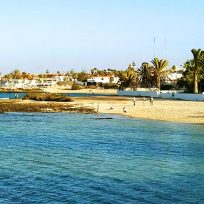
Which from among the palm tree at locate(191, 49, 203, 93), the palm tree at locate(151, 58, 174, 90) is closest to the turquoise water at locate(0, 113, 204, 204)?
the palm tree at locate(191, 49, 203, 93)

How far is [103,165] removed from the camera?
25906mm

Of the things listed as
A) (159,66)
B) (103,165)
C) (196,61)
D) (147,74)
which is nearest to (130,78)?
(147,74)

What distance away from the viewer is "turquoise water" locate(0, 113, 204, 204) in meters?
19.3

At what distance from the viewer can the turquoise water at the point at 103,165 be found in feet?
63.3

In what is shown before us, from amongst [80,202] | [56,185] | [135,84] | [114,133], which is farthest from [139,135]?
[135,84]

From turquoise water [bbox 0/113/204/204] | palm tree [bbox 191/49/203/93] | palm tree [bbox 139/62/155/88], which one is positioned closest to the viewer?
turquoise water [bbox 0/113/204/204]

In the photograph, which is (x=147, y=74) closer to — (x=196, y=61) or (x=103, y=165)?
(x=196, y=61)

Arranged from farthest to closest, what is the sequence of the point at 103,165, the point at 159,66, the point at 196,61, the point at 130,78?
the point at 130,78
the point at 159,66
the point at 196,61
the point at 103,165

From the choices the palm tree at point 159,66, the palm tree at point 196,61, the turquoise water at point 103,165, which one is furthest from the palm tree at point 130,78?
the turquoise water at point 103,165

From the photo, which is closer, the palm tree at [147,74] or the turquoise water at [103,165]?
the turquoise water at [103,165]

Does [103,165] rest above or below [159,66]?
below

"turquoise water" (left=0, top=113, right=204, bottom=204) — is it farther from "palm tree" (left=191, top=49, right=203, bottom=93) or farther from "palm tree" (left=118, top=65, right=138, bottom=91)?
"palm tree" (left=118, top=65, right=138, bottom=91)

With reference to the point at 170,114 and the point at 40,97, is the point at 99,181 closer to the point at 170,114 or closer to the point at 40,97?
the point at 170,114

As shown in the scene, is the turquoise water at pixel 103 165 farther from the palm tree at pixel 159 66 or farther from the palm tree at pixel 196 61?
the palm tree at pixel 159 66
